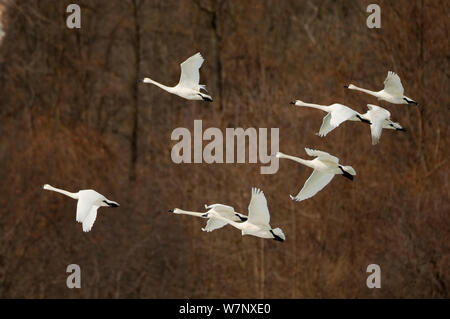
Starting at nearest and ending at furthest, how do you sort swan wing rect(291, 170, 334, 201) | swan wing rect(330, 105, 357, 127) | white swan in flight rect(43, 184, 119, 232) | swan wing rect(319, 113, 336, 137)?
swan wing rect(330, 105, 357, 127)
swan wing rect(319, 113, 336, 137)
swan wing rect(291, 170, 334, 201)
white swan in flight rect(43, 184, 119, 232)

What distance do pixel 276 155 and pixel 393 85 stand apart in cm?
123

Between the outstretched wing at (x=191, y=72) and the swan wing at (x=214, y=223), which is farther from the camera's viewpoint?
the swan wing at (x=214, y=223)

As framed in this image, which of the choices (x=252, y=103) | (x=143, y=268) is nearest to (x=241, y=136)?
(x=252, y=103)

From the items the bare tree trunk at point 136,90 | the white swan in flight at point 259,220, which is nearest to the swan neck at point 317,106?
the white swan in flight at point 259,220

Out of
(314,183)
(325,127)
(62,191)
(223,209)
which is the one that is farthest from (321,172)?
(62,191)

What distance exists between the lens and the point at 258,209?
12.6m

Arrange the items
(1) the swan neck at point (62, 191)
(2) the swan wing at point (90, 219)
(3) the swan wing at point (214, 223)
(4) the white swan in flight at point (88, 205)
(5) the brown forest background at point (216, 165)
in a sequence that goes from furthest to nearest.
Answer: (5) the brown forest background at point (216, 165), (1) the swan neck at point (62, 191), (3) the swan wing at point (214, 223), (2) the swan wing at point (90, 219), (4) the white swan in flight at point (88, 205)

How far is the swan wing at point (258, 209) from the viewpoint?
12.5m

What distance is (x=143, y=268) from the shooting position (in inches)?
583

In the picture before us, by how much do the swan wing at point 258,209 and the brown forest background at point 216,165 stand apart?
6.59 ft

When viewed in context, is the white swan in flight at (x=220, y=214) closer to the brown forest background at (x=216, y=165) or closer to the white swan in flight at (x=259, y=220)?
the white swan in flight at (x=259, y=220)

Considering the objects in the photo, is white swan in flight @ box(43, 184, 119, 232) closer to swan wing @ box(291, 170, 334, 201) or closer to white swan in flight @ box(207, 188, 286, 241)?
white swan in flight @ box(207, 188, 286, 241)

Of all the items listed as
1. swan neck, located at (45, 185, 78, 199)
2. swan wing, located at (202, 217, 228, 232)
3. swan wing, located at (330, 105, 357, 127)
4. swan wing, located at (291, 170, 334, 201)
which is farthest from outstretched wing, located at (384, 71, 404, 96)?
swan neck, located at (45, 185, 78, 199)

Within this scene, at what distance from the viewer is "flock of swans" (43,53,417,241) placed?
12727mm
